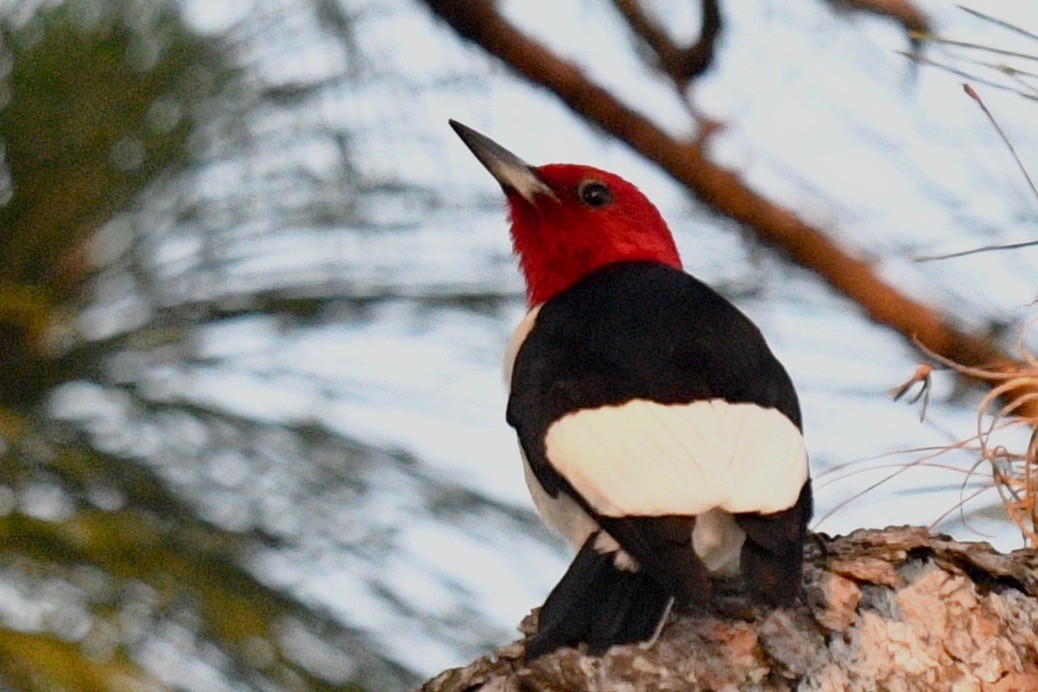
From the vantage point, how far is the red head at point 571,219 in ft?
8.80

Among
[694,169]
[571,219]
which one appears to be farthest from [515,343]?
[571,219]

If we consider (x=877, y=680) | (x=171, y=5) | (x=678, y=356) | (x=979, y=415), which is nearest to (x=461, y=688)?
(x=877, y=680)

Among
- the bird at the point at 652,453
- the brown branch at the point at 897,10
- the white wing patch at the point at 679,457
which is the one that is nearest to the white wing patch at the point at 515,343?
the bird at the point at 652,453

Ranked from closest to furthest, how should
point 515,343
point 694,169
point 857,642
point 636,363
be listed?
point 857,642
point 636,363
point 515,343
point 694,169

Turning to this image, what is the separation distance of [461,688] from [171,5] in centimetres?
103

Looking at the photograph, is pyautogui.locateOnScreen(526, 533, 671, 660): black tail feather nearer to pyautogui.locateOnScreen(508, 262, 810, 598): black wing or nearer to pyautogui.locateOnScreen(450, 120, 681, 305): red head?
pyautogui.locateOnScreen(508, 262, 810, 598): black wing

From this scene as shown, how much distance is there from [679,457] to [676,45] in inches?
37.6

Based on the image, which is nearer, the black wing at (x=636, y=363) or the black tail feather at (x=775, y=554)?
the black tail feather at (x=775, y=554)

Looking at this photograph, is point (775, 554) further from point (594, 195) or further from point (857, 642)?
point (594, 195)

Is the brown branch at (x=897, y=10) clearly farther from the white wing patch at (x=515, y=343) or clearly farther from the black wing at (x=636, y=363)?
the white wing patch at (x=515, y=343)

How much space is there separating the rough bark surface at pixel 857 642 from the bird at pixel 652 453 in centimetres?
3

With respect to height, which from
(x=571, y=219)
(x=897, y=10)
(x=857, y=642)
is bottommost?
(x=571, y=219)

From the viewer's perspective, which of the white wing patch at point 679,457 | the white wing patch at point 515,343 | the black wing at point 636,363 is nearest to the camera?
the white wing patch at point 679,457

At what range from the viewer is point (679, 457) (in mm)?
A: 1771
